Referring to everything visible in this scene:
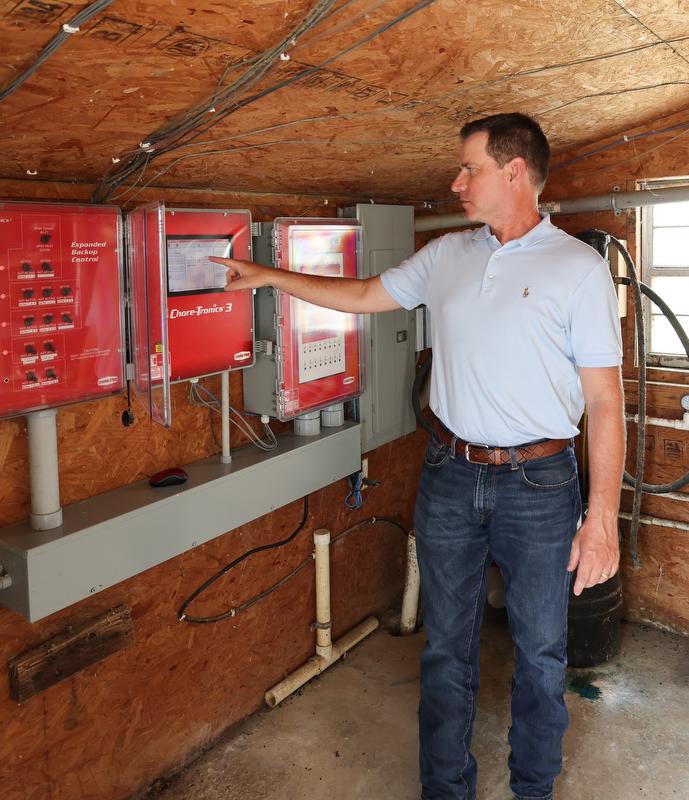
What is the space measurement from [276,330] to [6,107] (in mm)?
1072

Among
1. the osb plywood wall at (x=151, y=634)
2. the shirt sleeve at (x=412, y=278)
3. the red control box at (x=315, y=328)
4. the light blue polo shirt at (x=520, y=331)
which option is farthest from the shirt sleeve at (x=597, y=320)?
the osb plywood wall at (x=151, y=634)

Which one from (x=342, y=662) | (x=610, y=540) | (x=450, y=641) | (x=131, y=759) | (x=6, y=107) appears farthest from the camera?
(x=342, y=662)

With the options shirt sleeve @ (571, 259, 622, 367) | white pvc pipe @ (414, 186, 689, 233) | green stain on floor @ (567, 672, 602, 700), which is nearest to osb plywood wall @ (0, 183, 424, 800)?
white pvc pipe @ (414, 186, 689, 233)

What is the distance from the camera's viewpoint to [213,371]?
7.23 ft

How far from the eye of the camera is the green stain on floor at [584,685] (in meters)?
2.83

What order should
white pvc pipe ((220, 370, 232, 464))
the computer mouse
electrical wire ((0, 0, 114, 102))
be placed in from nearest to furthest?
electrical wire ((0, 0, 114, 102))
the computer mouse
white pvc pipe ((220, 370, 232, 464))

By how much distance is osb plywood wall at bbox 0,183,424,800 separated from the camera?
6.55 ft

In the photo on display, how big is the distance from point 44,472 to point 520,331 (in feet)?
3.90

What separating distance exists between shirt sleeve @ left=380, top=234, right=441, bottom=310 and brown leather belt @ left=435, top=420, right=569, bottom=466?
16.6 inches

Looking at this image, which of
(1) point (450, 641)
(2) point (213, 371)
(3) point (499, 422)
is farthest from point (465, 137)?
(1) point (450, 641)

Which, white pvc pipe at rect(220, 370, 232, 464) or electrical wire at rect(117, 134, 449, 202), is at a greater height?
electrical wire at rect(117, 134, 449, 202)

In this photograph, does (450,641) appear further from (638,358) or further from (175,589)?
(638,358)

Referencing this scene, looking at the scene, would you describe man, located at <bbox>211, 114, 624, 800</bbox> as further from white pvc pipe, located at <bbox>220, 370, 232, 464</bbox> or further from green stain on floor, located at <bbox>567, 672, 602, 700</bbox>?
green stain on floor, located at <bbox>567, 672, 602, 700</bbox>

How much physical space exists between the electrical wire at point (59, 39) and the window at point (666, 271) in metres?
2.49
